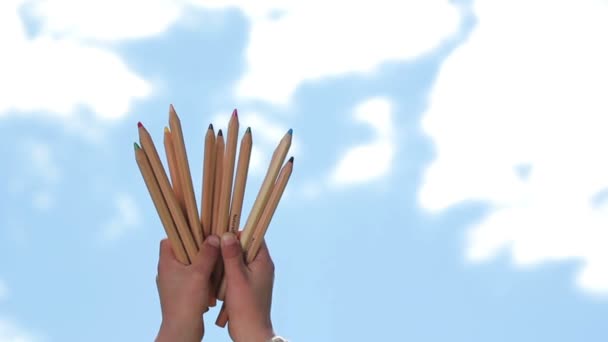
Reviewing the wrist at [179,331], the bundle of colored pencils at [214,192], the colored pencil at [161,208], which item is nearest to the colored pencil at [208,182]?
the bundle of colored pencils at [214,192]

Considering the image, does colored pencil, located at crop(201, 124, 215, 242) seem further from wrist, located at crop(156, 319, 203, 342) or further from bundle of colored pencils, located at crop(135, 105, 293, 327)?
wrist, located at crop(156, 319, 203, 342)

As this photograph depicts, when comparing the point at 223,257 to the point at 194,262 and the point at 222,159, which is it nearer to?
the point at 194,262

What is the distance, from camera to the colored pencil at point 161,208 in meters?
2.98

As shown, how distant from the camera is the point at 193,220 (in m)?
3.07

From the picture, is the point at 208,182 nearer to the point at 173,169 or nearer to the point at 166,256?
the point at 173,169

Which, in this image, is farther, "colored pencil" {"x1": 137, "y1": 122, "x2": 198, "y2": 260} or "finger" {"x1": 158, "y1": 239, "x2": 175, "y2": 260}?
"finger" {"x1": 158, "y1": 239, "x2": 175, "y2": 260}

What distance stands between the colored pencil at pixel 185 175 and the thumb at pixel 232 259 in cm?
12

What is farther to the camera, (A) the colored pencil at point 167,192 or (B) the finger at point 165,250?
(B) the finger at point 165,250

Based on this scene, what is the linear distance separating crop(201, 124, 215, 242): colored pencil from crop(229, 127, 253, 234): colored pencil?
2.7 inches

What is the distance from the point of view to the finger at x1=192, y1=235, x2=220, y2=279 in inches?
119

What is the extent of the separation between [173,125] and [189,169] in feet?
0.49

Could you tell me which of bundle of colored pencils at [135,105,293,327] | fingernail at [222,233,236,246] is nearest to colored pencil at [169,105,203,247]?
bundle of colored pencils at [135,105,293,327]

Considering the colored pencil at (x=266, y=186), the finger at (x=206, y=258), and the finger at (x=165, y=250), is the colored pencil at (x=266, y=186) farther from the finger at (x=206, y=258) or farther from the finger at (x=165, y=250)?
the finger at (x=165, y=250)

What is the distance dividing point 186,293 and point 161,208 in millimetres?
257
